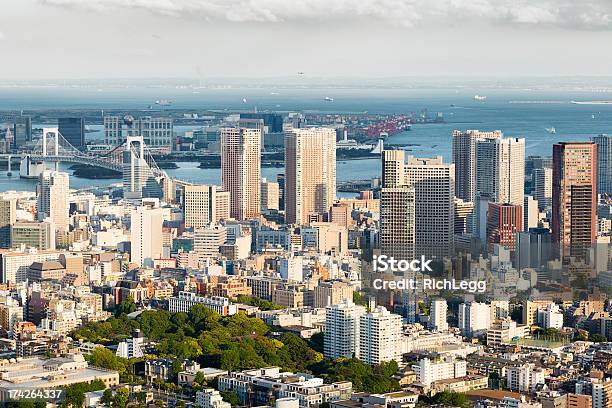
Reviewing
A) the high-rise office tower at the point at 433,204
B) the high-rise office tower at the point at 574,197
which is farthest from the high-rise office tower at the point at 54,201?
the high-rise office tower at the point at 574,197

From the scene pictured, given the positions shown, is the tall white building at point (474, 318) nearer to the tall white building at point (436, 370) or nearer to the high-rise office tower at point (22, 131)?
the tall white building at point (436, 370)

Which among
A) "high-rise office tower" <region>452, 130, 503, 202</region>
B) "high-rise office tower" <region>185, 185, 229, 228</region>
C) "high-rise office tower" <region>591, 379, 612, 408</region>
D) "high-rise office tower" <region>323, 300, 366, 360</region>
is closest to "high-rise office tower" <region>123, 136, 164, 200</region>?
"high-rise office tower" <region>185, 185, 229, 228</region>

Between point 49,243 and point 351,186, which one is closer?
point 49,243

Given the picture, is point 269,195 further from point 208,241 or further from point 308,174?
point 208,241

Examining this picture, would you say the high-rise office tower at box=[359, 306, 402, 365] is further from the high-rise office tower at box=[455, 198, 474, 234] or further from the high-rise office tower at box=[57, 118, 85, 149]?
the high-rise office tower at box=[57, 118, 85, 149]

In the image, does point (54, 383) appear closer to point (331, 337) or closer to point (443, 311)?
point (331, 337)

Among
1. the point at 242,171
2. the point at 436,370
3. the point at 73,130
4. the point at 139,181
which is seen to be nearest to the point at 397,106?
the point at 73,130

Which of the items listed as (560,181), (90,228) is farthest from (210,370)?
(90,228)
